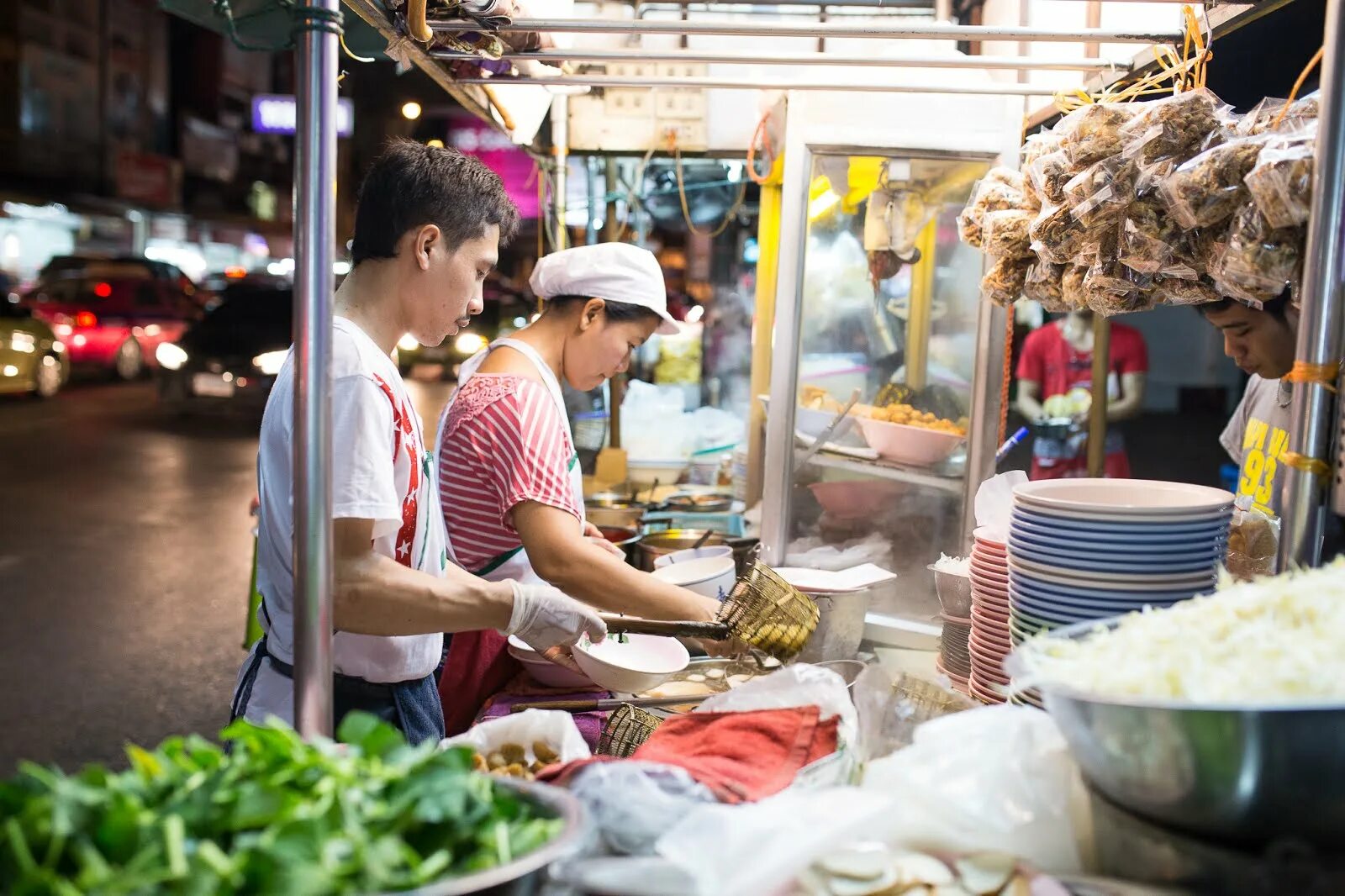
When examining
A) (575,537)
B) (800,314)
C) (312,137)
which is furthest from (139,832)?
(800,314)

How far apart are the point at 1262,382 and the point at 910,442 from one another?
4.23ft

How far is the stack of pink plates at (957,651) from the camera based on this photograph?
9.47 ft

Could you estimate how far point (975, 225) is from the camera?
117 inches

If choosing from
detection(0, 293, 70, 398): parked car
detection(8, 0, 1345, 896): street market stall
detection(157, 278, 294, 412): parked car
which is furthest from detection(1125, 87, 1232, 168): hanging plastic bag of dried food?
detection(0, 293, 70, 398): parked car

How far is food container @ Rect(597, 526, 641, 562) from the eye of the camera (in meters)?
4.26

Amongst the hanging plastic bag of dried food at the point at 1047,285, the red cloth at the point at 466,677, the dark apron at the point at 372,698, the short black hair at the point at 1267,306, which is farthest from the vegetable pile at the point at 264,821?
the short black hair at the point at 1267,306

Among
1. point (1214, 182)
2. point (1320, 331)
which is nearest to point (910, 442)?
point (1214, 182)

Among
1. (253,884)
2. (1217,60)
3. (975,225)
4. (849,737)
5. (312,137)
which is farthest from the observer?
(1217,60)

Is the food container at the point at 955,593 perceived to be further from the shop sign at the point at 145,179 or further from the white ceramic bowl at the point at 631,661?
the shop sign at the point at 145,179

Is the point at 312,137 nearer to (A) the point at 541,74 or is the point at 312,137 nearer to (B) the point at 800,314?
(A) the point at 541,74

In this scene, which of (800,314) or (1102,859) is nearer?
(1102,859)

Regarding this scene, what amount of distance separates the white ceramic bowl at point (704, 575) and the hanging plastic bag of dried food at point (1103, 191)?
4.78ft

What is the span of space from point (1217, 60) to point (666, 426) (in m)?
4.36

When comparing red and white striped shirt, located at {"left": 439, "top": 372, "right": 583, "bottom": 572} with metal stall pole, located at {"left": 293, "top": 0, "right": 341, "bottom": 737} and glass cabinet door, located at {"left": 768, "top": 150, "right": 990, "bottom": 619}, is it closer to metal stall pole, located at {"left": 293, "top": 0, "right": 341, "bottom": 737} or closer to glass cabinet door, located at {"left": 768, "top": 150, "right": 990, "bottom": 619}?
metal stall pole, located at {"left": 293, "top": 0, "right": 341, "bottom": 737}
